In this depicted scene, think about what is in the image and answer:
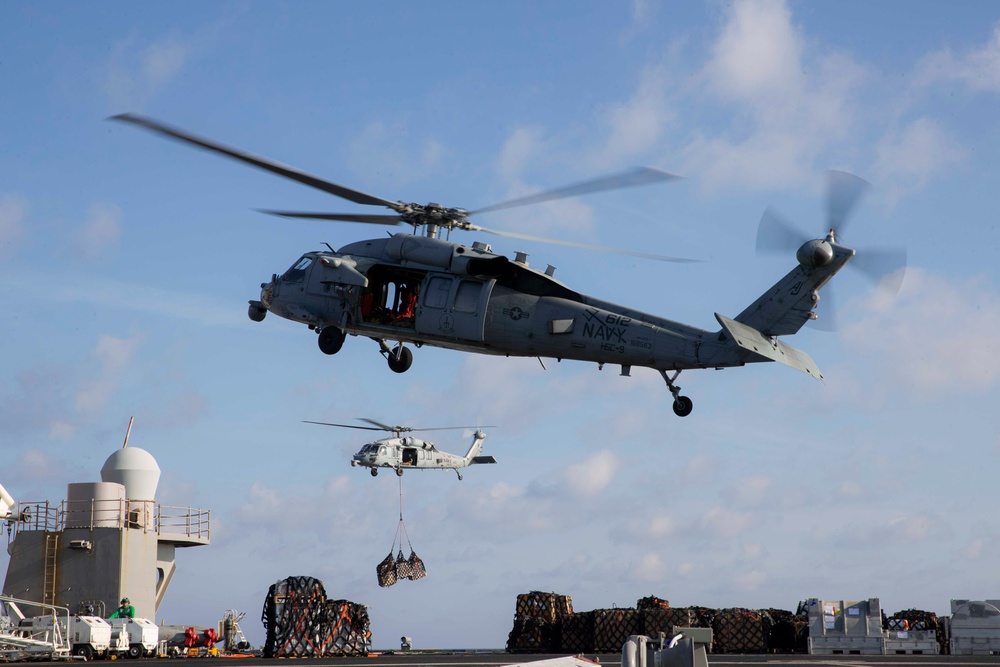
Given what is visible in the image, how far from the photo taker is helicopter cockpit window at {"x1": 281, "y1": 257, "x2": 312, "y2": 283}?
97.7ft

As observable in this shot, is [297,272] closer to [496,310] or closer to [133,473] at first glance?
[496,310]

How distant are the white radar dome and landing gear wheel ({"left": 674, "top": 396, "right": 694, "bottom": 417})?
21.9 metres

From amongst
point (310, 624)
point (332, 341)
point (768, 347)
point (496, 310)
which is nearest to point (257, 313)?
point (332, 341)

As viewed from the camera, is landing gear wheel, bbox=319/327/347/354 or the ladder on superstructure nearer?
landing gear wheel, bbox=319/327/347/354

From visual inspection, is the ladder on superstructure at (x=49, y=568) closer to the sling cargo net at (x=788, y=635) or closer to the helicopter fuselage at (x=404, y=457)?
the helicopter fuselage at (x=404, y=457)

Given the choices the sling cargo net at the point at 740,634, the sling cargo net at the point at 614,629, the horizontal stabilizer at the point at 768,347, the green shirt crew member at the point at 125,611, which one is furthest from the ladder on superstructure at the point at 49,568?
the horizontal stabilizer at the point at 768,347

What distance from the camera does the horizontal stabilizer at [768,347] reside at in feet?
79.8

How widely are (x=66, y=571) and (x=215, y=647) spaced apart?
240 inches


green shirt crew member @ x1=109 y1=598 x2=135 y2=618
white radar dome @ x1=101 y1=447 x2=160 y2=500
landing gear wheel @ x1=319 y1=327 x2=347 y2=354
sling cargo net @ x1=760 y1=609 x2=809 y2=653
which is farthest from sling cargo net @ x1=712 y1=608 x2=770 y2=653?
white radar dome @ x1=101 y1=447 x2=160 y2=500

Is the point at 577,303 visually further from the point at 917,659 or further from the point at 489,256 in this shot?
the point at 917,659

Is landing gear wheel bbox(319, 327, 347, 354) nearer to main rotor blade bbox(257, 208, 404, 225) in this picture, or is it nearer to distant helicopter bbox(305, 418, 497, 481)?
main rotor blade bbox(257, 208, 404, 225)

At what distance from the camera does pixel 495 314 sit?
2697 centimetres

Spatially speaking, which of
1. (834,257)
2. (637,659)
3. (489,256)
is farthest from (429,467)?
(637,659)

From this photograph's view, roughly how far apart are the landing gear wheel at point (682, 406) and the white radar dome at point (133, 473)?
21.9 meters
